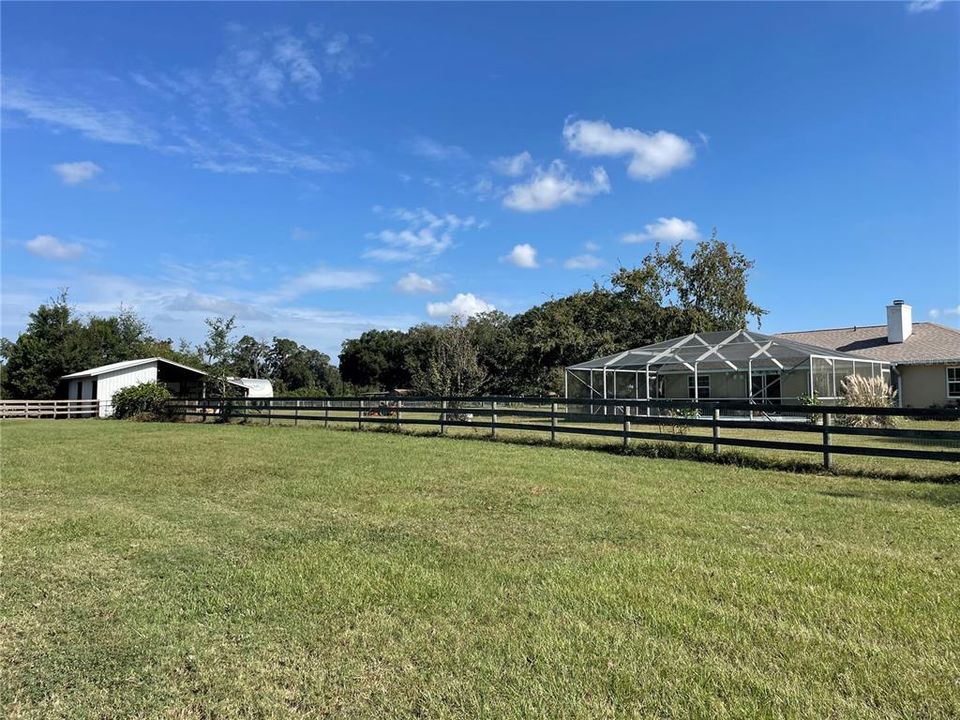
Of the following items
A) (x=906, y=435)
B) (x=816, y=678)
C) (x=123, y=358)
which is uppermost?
(x=123, y=358)

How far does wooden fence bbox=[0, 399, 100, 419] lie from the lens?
101ft

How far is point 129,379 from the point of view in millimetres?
33406

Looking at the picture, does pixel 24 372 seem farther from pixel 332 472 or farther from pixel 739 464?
pixel 739 464

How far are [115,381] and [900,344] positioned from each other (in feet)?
131

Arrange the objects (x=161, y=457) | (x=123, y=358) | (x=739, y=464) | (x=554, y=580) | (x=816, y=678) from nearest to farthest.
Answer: (x=816, y=678)
(x=554, y=580)
(x=739, y=464)
(x=161, y=457)
(x=123, y=358)

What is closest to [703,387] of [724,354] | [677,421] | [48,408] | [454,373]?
[724,354]

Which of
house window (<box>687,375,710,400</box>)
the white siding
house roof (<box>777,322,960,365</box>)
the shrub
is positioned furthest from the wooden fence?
house roof (<box>777,322,960,365</box>)

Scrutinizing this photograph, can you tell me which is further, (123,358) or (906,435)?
(123,358)

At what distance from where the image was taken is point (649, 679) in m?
2.89

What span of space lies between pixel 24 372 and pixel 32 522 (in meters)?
42.4

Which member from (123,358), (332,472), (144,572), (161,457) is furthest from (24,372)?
(144,572)

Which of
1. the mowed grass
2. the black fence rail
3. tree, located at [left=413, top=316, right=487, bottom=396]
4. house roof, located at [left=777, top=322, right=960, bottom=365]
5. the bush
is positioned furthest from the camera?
tree, located at [left=413, top=316, right=487, bottom=396]

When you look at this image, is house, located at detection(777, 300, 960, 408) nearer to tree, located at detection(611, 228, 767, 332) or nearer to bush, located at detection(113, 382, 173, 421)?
tree, located at detection(611, 228, 767, 332)

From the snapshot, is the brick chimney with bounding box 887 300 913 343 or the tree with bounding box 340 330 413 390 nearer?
the brick chimney with bounding box 887 300 913 343
